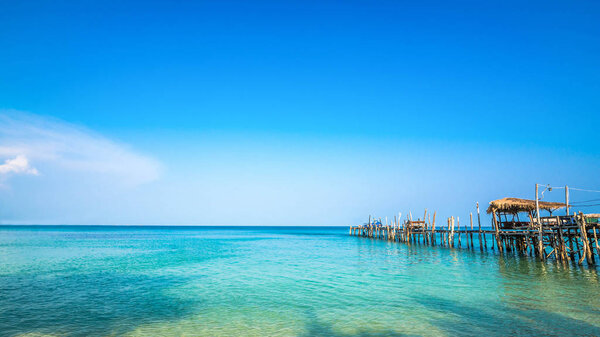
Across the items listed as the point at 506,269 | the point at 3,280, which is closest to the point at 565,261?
the point at 506,269

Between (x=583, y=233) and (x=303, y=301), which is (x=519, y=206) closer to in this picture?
(x=583, y=233)

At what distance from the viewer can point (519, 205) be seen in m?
24.6

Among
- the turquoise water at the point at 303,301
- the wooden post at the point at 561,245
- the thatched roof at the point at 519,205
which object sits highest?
the thatched roof at the point at 519,205

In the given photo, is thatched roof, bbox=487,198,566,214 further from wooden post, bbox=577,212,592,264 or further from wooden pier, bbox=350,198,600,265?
wooden post, bbox=577,212,592,264

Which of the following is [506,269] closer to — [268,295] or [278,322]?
[268,295]

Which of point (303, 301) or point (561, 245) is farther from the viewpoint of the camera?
point (561, 245)

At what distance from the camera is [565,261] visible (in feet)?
62.3

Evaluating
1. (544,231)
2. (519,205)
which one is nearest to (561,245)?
(544,231)

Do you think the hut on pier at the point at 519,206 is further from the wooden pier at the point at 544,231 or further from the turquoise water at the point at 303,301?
the turquoise water at the point at 303,301

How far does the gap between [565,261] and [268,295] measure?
17.5 m

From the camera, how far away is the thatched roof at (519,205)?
80.1ft

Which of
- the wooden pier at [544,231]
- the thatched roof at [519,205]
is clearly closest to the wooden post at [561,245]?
the wooden pier at [544,231]

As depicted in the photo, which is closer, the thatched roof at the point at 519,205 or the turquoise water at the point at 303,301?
the turquoise water at the point at 303,301

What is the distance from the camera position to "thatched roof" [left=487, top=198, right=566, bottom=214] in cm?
2442
